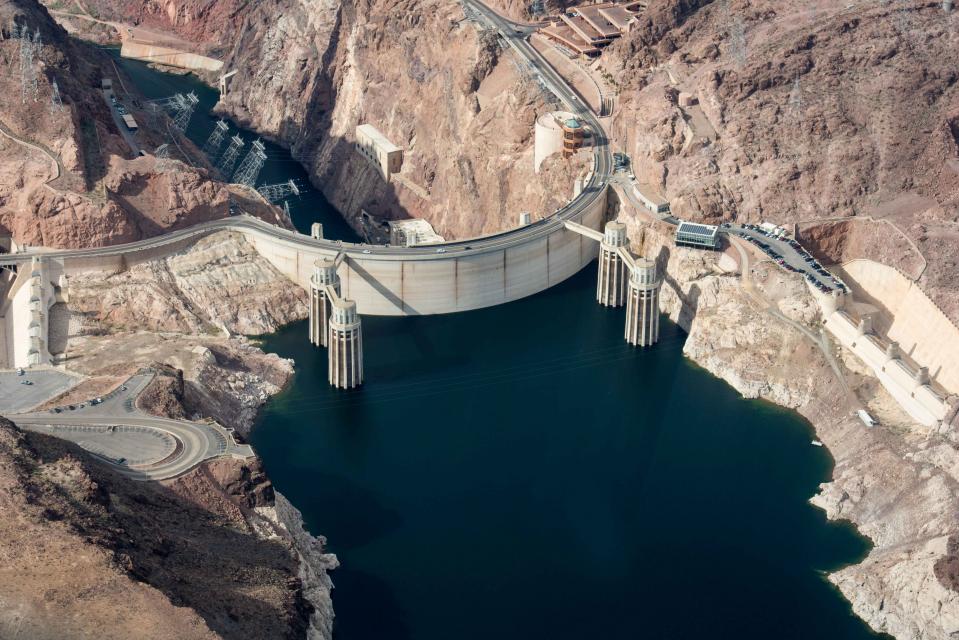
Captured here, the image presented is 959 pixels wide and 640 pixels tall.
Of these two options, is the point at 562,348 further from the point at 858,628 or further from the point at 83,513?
the point at 83,513

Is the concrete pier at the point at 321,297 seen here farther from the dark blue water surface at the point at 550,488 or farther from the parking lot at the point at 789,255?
the parking lot at the point at 789,255

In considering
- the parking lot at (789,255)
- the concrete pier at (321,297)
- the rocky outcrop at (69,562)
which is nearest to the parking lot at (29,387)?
the rocky outcrop at (69,562)

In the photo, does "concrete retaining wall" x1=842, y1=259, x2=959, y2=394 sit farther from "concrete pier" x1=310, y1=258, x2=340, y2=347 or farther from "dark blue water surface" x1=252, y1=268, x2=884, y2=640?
"concrete pier" x1=310, y1=258, x2=340, y2=347

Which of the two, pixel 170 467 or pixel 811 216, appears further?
pixel 811 216

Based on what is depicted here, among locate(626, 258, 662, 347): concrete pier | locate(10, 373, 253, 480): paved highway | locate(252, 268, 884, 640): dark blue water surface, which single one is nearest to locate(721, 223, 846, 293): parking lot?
locate(626, 258, 662, 347): concrete pier

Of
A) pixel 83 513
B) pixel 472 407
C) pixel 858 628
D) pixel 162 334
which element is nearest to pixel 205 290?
pixel 162 334

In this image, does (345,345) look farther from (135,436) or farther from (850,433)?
(850,433)

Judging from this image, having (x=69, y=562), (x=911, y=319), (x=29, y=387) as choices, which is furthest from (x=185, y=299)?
(x=911, y=319)
